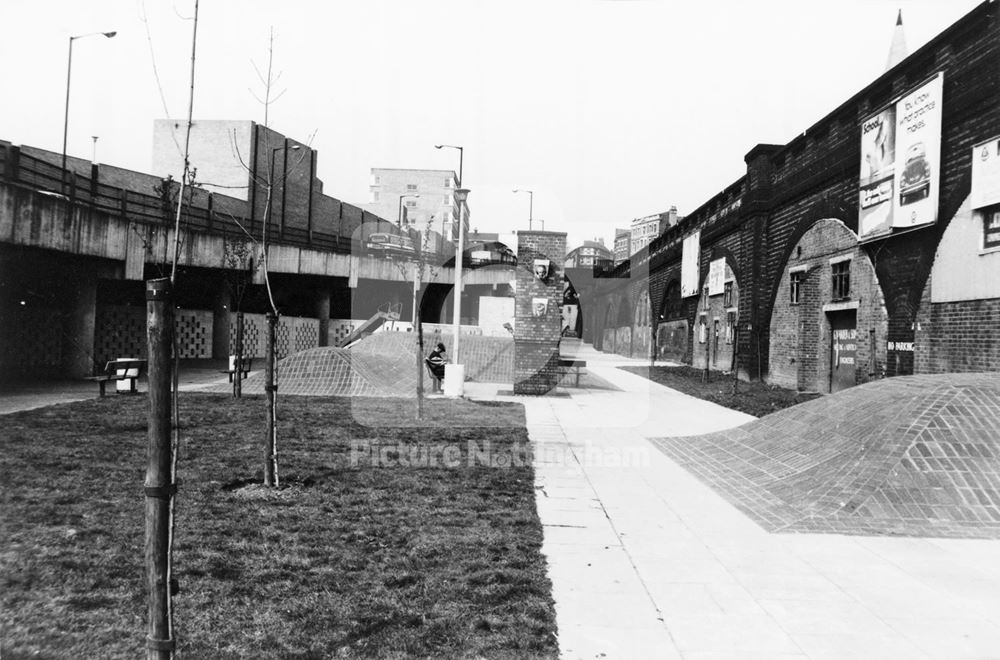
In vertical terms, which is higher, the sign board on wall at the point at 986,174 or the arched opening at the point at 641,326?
the sign board on wall at the point at 986,174

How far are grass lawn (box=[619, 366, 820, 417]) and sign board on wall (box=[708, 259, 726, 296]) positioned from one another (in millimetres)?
3648

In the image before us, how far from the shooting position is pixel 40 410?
1234 centimetres

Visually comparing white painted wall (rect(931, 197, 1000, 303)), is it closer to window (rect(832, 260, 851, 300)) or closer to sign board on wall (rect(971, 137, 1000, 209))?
sign board on wall (rect(971, 137, 1000, 209))

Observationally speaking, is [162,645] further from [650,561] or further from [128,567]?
[650,561]

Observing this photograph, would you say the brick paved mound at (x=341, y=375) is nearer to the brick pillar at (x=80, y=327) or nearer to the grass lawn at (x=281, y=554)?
the brick pillar at (x=80, y=327)

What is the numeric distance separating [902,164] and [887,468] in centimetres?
960

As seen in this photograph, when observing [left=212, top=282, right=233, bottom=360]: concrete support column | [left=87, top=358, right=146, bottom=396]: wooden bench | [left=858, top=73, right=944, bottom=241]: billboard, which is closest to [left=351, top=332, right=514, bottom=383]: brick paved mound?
[left=87, top=358, right=146, bottom=396]: wooden bench

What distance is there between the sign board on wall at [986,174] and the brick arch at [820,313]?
3853 mm

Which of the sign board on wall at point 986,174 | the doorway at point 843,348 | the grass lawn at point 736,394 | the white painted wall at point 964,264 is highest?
the sign board on wall at point 986,174

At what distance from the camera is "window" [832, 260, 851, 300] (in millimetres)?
16812

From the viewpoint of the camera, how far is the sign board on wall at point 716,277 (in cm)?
2814

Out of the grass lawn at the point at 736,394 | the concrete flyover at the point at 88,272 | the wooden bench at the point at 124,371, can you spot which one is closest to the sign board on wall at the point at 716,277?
the grass lawn at the point at 736,394

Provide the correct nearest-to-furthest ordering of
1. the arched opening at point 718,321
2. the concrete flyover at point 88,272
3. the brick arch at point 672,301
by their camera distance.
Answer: the concrete flyover at point 88,272, the arched opening at point 718,321, the brick arch at point 672,301

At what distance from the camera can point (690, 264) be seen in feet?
112
